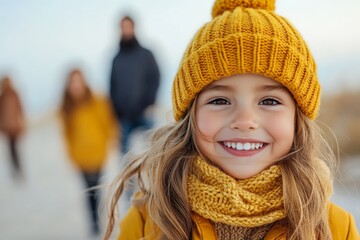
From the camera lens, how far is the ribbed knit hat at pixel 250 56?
1817 mm

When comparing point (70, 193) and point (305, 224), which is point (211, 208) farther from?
point (70, 193)

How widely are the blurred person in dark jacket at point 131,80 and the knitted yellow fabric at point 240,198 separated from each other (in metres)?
3.09

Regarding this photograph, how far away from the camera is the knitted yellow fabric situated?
183cm

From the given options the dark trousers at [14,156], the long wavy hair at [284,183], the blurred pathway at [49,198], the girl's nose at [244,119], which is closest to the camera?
the girl's nose at [244,119]

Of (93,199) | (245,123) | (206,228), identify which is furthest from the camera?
(93,199)

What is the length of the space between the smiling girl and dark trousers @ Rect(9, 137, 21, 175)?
543cm

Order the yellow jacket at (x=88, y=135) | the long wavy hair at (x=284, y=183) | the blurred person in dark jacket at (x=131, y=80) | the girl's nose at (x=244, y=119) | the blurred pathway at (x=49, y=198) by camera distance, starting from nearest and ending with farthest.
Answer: the girl's nose at (x=244, y=119) → the long wavy hair at (x=284, y=183) → the blurred pathway at (x=49, y=198) → the yellow jacket at (x=88, y=135) → the blurred person in dark jacket at (x=131, y=80)

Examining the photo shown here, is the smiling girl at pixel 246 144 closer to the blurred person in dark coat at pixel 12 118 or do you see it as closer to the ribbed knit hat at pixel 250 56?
the ribbed knit hat at pixel 250 56

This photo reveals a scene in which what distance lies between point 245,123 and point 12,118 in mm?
5636

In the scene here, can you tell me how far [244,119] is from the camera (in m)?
1.79

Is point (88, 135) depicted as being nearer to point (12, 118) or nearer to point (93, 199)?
point (93, 199)

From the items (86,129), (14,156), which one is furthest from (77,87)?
(14,156)

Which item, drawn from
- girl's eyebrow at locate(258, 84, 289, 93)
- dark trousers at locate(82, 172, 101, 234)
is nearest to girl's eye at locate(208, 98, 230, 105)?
girl's eyebrow at locate(258, 84, 289, 93)

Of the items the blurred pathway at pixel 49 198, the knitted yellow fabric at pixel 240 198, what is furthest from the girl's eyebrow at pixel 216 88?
the blurred pathway at pixel 49 198
